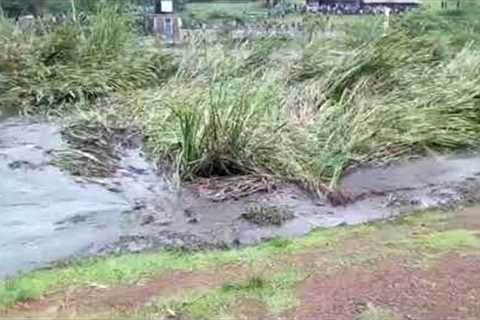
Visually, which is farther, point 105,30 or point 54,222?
point 105,30

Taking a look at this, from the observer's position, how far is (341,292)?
10.4 feet

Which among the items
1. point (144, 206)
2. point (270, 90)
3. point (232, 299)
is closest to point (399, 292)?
→ point (232, 299)

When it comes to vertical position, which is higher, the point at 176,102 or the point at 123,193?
the point at 176,102

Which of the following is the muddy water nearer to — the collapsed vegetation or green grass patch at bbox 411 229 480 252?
the collapsed vegetation

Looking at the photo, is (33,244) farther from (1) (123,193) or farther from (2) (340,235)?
(2) (340,235)

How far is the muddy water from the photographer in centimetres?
404

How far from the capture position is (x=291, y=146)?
18.3ft

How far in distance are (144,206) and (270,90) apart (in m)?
2.04

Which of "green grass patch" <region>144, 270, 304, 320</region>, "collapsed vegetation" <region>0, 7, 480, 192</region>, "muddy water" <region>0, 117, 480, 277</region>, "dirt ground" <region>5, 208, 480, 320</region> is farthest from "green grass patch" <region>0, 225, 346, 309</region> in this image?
"collapsed vegetation" <region>0, 7, 480, 192</region>

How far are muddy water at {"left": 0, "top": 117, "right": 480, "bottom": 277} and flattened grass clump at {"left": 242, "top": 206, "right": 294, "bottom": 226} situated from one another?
2.3 inches

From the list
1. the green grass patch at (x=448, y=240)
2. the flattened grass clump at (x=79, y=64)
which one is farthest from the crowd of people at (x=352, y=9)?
the green grass patch at (x=448, y=240)

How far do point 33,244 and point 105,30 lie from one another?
4946 mm

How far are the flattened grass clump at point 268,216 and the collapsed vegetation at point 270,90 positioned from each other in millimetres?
555

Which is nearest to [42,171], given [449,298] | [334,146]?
[334,146]
